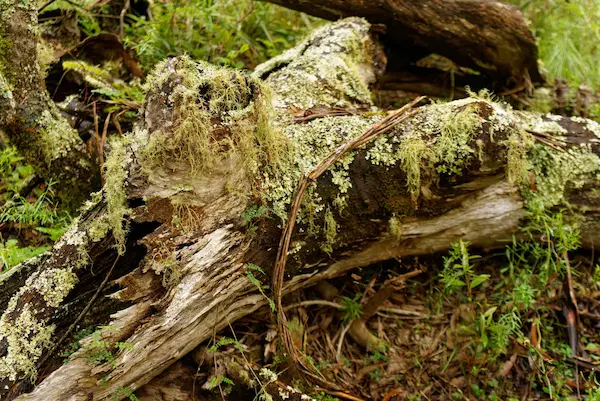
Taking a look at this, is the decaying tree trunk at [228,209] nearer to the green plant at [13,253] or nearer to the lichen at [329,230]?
Result: the lichen at [329,230]

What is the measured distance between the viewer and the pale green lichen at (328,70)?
2865 millimetres

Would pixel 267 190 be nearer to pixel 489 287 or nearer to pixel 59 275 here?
pixel 59 275

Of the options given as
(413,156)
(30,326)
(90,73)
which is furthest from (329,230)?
(90,73)

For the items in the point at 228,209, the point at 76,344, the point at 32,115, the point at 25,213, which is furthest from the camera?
the point at 25,213

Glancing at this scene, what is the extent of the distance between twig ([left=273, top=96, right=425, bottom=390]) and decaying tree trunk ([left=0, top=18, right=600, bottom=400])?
2.3 inches

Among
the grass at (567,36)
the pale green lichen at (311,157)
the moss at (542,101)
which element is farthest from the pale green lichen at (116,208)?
the grass at (567,36)

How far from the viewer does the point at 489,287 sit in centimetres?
300

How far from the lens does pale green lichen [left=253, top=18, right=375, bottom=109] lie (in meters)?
2.87

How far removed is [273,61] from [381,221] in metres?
1.28

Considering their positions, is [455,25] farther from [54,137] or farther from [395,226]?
[54,137]

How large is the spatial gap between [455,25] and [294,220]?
7.09ft

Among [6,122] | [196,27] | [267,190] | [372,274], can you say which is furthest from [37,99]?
[372,274]

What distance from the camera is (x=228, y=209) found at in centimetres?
212

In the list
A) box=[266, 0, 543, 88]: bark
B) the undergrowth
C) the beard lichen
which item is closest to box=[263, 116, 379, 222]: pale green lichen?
the beard lichen
